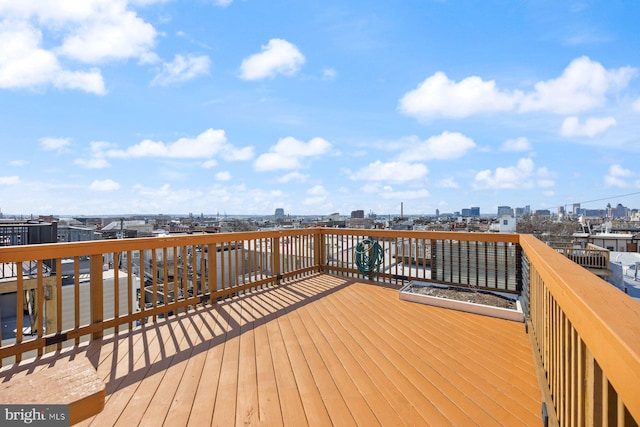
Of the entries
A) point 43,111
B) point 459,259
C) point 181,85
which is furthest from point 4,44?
point 459,259

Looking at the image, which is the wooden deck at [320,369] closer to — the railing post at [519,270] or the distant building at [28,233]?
the railing post at [519,270]

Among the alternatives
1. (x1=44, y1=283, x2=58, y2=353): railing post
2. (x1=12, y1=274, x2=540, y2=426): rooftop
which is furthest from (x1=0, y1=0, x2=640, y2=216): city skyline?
(x1=12, y1=274, x2=540, y2=426): rooftop

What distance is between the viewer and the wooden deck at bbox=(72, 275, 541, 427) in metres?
1.70

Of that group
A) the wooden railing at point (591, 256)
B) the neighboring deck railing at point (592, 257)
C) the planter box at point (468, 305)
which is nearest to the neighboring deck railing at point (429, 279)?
the planter box at point (468, 305)

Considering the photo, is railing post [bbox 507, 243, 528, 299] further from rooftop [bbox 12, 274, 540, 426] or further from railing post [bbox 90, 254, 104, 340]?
railing post [bbox 90, 254, 104, 340]

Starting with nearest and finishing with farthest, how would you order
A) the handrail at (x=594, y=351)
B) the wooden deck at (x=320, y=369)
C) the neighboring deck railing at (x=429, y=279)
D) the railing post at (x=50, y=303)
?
the handrail at (x=594, y=351)
the neighboring deck railing at (x=429, y=279)
the wooden deck at (x=320, y=369)
the railing post at (x=50, y=303)

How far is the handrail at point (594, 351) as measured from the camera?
0.59m

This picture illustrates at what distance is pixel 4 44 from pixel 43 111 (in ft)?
24.0

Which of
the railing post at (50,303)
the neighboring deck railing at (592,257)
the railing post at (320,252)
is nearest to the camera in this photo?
the railing post at (320,252)

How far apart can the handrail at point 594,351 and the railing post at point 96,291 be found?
3.33 m

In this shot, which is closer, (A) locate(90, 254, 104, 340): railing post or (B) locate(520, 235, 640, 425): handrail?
(B) locate(520, 235, 640, 425): handrail

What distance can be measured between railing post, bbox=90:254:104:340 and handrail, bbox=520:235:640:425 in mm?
3330

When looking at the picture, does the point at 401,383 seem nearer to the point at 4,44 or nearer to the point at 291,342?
the point at 291,342
